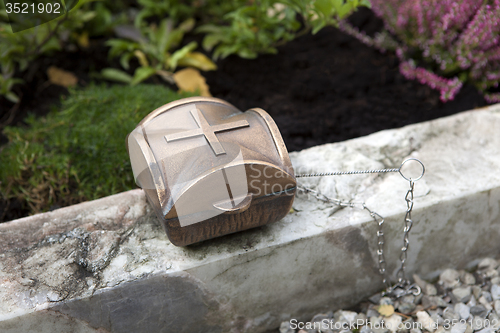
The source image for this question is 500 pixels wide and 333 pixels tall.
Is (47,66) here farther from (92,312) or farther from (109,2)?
(92,312)

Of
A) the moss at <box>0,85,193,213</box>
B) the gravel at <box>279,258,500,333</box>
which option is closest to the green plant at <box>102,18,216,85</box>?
the moss at <box>0,85,193,213</box>

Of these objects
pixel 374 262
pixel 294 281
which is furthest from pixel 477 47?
pixel 294 281

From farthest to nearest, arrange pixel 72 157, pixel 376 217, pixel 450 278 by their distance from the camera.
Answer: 1. pixel 72 157
2. pixel 450 278
3. pixel 376 217

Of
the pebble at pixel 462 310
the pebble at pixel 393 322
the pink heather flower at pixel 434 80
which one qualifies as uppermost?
the pink heather flower at pixel 434 80

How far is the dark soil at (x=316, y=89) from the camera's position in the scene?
6.90 feet

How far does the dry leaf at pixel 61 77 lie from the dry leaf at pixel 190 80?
0.69 meters

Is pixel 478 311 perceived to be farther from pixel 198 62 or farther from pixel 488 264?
pixel 198 62

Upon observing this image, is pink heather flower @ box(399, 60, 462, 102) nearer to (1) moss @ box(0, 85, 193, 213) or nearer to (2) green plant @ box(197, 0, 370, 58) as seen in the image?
(2) green plant @ box(197, 0, 370, 58)

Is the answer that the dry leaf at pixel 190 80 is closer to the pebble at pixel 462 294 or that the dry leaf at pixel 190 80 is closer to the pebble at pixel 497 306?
the pebble at pixel 462 294

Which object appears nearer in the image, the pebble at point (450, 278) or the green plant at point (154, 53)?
the pebble at point (450, 278)

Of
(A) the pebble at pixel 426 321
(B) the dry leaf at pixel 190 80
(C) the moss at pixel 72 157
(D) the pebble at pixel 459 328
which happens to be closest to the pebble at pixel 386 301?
(A) the pebble at pixel 426 321

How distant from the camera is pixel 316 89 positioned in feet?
7.52

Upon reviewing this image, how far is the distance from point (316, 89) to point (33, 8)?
5.55 feet

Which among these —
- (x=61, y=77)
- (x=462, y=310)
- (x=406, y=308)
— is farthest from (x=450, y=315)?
(x=61, y=77)
